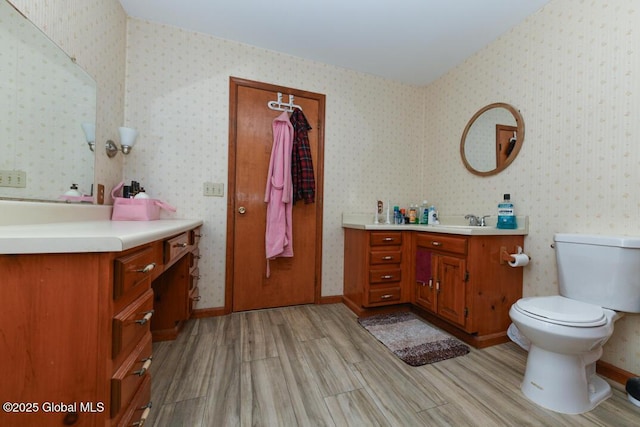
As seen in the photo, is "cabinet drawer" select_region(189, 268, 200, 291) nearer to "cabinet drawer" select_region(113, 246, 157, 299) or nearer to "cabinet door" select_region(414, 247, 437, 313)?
"cabinet drawer" select_region(113, 246, 157, 299)

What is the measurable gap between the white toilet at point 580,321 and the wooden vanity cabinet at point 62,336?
1.62 m

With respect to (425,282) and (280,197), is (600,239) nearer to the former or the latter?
(425,282)

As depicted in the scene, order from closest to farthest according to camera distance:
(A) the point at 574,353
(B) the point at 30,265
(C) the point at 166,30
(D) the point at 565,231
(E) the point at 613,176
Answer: (B) the point at 30,265
(A) the point at 574,353
(E) the point at 613,176
(D) the point at 565,231
(C) the point at 166,30

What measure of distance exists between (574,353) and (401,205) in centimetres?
176

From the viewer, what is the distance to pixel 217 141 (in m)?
2.09

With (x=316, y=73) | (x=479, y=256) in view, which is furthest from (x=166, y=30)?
(x=479, y=256)

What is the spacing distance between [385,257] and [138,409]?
174cm

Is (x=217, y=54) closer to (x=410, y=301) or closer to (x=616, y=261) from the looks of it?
(x=410, y=301)

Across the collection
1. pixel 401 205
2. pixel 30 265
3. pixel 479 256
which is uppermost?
pixel 401 205

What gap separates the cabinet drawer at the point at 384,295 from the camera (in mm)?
2082

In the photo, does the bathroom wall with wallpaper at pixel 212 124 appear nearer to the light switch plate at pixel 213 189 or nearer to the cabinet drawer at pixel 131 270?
the light switch plate at pixel 213 189

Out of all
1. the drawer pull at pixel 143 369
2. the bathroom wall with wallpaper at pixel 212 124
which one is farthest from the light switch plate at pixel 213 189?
the drawer pull at pixel 143 369


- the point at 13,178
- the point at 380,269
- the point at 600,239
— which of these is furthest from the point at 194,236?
the point at 600,239

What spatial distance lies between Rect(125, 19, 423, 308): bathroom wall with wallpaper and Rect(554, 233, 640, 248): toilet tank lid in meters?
1.44
